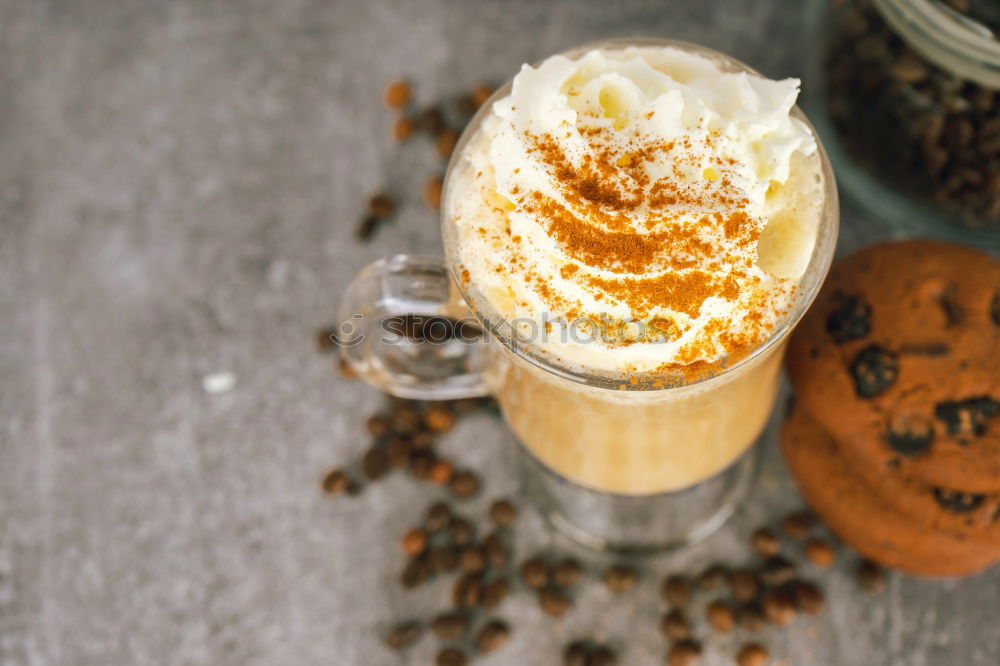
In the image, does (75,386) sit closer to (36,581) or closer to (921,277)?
(36,581)

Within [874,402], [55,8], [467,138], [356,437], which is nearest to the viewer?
[467,138]

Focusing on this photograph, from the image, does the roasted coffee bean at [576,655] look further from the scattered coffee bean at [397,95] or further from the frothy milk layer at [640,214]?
the scattered coffee bean at [397,95]

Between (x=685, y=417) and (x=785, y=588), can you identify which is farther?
(x=785, y=588)

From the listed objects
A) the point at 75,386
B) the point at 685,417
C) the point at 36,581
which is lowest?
the point at 36,581

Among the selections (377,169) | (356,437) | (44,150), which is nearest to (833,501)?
(356,437)

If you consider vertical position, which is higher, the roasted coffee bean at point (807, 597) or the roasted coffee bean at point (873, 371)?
the roasted coffee bean at point (873, 371)

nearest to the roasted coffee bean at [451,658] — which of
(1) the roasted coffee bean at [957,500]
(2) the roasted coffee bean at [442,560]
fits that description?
(2) the roasted coffee bean at [442,560]
